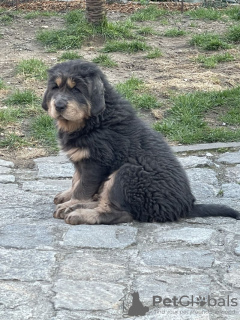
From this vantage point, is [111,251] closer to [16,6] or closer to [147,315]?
[147,315]

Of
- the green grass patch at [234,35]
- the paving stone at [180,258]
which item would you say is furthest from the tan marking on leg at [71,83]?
the green grass patch at [234,35]

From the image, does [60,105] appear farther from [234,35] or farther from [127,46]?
[234,35]

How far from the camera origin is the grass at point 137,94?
9078 mm

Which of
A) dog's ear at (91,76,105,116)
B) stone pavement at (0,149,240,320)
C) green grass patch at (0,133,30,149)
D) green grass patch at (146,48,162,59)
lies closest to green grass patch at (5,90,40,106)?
green grass patch at (0,133,30,149)

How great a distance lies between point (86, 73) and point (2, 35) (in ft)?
22.0

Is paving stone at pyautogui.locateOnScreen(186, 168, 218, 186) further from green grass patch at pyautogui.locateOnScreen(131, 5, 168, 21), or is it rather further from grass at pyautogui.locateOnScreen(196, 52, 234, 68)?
green grass patch at pyautogui.locateOnScreen(131, 5, 168, 21)

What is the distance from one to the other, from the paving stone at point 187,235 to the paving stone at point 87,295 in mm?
969

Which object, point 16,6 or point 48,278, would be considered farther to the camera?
point 16,6

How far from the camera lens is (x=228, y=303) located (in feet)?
14.0

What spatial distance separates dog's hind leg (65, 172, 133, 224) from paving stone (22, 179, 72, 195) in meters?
0.98

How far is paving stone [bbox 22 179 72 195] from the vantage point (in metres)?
6.68

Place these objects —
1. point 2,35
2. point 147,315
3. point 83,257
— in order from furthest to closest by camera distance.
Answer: point 2,35, point 83,257, point 147,315

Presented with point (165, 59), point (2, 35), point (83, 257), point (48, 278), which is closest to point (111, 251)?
point (83, 257)

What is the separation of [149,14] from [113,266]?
363 inches
